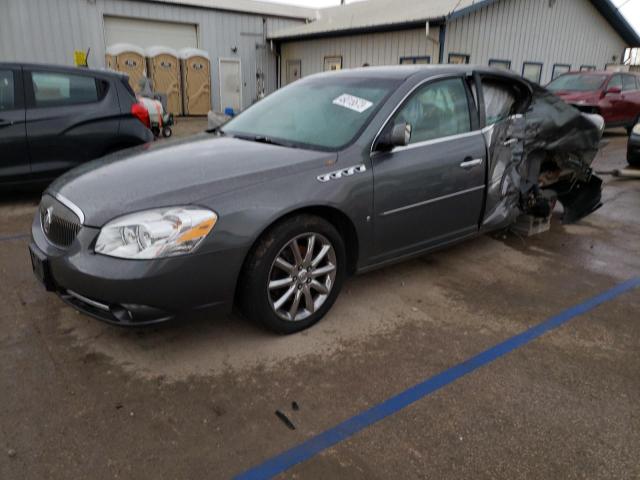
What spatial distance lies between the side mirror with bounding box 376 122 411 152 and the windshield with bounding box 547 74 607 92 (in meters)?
11.1

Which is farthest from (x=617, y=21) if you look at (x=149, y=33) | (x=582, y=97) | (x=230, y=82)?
(x=149, y=33)

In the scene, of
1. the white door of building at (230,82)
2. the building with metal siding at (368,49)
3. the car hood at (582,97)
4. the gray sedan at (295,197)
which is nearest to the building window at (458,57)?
the building with metal siding at (368,49)

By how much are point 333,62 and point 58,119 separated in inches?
488

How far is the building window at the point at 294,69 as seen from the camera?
18453 mm

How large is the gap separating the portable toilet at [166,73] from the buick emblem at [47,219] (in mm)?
13951

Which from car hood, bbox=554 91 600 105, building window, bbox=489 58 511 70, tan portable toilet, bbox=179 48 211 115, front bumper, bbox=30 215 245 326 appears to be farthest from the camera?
tan portable toilet, bbox=179 48 211 115

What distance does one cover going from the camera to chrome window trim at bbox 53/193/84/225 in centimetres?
267

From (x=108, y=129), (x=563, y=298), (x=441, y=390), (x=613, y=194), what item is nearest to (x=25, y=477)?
(x=441, y=390)

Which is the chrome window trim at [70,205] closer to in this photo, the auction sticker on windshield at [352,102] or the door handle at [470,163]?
the auction sticker on windshield at [352,102]

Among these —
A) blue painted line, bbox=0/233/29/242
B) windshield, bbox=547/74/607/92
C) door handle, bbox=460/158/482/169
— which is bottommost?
blue painted line, bbox=0/233/29/242

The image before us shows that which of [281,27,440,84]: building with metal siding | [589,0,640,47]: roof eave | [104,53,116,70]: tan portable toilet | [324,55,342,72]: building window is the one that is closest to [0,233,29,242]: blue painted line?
[281,27,440,84]: building with metal siding

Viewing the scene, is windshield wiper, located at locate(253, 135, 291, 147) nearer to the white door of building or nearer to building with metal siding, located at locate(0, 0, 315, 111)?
building with metal siding, located at locate(0, 0, 315, 111)

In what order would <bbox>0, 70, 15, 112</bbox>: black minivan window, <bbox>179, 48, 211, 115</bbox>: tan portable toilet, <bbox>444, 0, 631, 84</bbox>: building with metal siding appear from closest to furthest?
1. <bbox>0, 70, 15, 112</bbox>: black minivan window
2. <bbox>444, 0, 631, 84</bbox>: building with metal siding
3. <bbox>179, 48, 211, 115</bbox>: tan portable toilet

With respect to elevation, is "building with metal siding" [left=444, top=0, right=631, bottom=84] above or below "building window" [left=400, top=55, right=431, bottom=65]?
above
